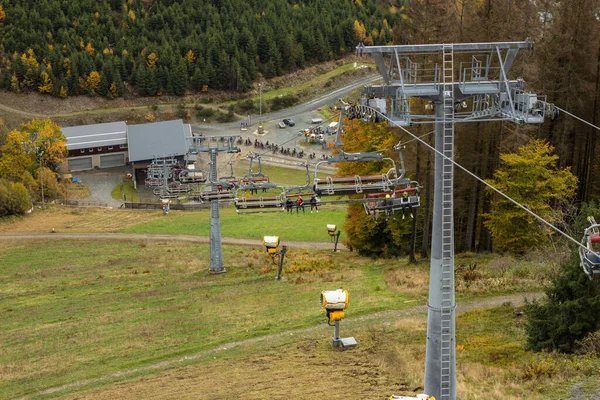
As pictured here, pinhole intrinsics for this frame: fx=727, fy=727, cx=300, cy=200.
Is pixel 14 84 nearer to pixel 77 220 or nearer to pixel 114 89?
pixel 114 89

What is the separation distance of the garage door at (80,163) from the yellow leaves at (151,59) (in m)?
30.3

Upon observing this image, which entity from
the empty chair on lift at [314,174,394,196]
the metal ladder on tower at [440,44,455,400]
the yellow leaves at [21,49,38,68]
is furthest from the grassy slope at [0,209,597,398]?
the yellow leaves at [21,49,38,68]

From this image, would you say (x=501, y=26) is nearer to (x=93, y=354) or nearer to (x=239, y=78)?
(x=93, y=354)

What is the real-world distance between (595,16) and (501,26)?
5008 millimetres

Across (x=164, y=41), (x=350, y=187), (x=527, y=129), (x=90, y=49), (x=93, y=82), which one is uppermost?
(x=164, y=41)

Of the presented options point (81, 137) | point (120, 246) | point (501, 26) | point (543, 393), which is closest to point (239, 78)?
point (81, 137)

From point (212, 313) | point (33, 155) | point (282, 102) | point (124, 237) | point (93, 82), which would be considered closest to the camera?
point (212, 313)

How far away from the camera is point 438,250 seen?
61.1 ft

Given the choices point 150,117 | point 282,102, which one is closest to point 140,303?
point 150,117

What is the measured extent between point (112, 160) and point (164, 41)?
35588mm

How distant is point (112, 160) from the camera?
313 ft

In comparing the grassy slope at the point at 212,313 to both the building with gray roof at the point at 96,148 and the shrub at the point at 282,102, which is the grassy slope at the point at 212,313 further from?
the shrub at the point at 282,102

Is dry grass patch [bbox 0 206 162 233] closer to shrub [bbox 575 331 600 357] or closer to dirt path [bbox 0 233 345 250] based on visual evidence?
dirt path [bbox 0 233 345 250]

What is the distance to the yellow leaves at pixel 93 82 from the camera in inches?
4500
